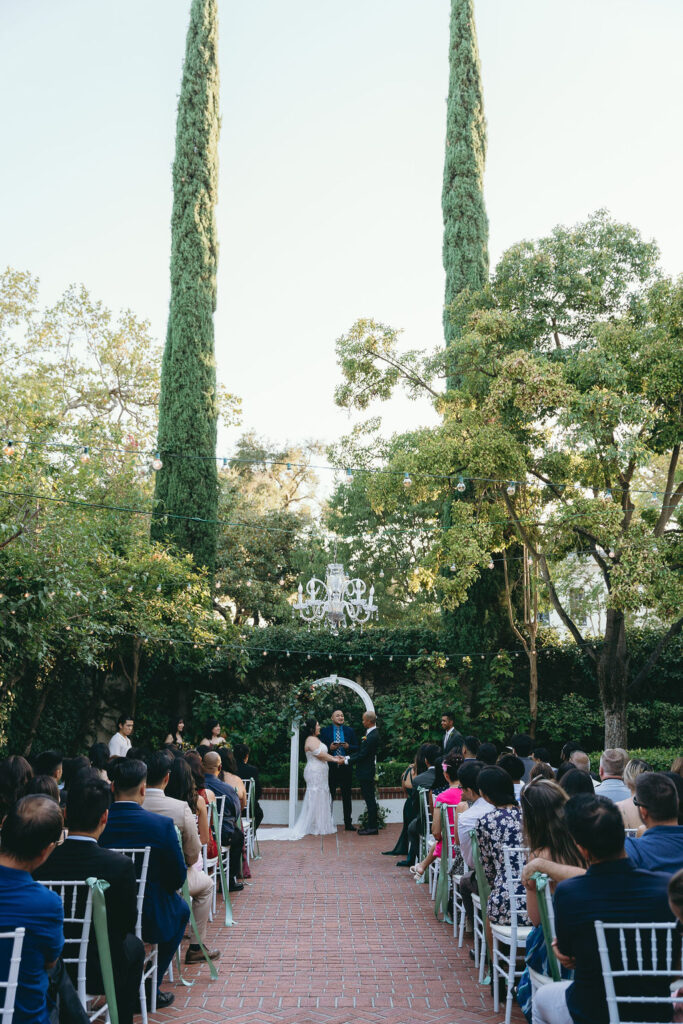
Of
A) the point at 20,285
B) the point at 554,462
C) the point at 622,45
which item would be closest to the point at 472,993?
the point at 554,462

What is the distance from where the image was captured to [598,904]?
273 cm

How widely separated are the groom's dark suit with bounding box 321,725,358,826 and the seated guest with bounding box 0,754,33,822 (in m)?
7.48

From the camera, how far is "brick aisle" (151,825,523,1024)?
4375 millimetres

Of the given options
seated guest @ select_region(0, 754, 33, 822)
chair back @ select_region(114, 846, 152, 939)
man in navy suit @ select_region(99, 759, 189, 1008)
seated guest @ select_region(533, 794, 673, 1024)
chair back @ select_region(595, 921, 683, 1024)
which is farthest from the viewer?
seated guest @ select_region(0, 754, 33, 822)

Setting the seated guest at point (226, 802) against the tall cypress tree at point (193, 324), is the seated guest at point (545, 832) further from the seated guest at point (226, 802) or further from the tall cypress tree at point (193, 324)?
the tall cypress tree at point (193, 324)

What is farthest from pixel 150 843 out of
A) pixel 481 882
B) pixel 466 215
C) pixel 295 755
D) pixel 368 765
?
pixel 466 215

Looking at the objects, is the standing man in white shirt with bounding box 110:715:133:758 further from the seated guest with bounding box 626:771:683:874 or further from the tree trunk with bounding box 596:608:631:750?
the tree trunk with bounding box 596:608:631:750

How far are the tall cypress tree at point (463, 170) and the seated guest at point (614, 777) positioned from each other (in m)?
11.3

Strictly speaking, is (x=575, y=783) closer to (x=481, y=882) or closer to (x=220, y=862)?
(x=481, y=882)

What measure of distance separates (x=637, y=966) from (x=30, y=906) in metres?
1.98

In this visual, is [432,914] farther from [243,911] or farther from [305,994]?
[305,994]

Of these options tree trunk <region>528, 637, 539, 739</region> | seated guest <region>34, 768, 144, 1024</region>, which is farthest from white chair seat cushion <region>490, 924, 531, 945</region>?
tree trunk <region>528, 637, 539, 739</region>

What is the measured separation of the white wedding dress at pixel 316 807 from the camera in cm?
1183

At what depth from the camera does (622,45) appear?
1325 cm
